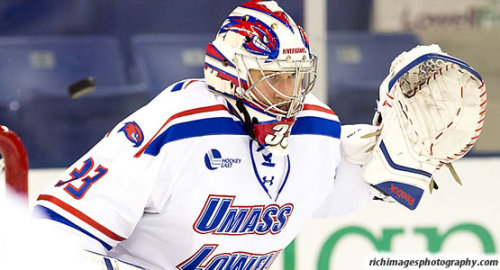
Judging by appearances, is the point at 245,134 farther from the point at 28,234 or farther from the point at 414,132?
the point at 28,234

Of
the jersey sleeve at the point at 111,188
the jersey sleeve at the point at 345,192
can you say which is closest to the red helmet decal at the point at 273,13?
the jersey sleeve at the point at 111,188

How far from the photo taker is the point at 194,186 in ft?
7.55

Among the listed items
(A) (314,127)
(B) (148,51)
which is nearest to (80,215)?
(A) (314,127)

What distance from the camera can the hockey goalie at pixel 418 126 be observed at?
245cm

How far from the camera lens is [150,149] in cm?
221

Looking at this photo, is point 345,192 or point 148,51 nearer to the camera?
point 345,192

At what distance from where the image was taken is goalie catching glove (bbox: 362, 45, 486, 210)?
245 centimetres

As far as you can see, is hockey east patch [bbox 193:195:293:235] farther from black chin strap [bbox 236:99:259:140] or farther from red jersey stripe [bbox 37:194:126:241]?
red jersey stripe [bbox 37:194:126:241]

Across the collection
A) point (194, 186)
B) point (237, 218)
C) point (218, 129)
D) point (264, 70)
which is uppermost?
point (264, 70)

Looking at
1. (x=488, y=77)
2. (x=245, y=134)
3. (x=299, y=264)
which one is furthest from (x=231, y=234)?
(x=488, y=77)

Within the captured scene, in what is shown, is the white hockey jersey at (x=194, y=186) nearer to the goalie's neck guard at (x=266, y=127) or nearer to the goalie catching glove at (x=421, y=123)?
the goalie's neck guard at (x=266, y=127)

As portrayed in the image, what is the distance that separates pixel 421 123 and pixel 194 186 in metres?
0.64

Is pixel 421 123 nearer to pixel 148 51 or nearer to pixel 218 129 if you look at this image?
pixel 218 129

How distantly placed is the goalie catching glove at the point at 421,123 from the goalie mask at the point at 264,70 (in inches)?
11.2
